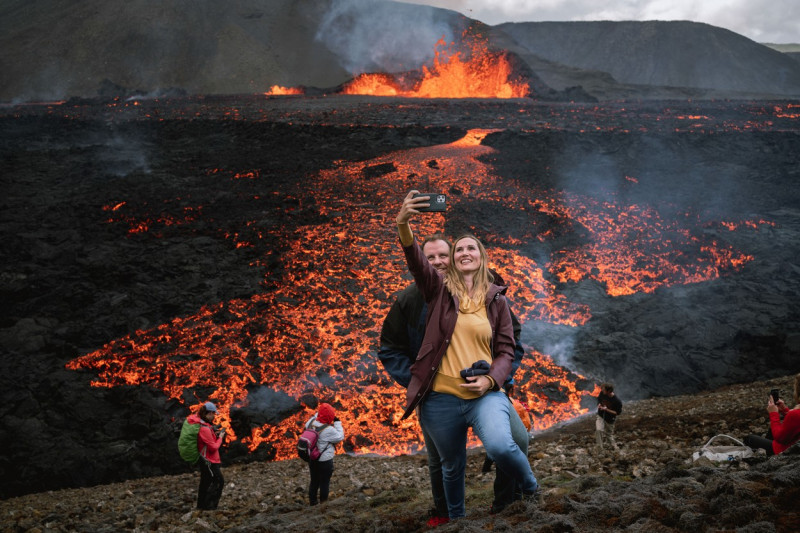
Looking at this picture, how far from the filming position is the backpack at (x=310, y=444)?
5465mm

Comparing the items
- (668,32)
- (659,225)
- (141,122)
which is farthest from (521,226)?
(668,32)

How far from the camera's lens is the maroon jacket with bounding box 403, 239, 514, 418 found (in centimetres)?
292

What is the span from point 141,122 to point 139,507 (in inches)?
1023

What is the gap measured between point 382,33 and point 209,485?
66.1 meters

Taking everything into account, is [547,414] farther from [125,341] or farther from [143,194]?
[143,194]

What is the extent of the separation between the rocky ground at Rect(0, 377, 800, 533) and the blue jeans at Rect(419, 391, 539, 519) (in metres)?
0.32

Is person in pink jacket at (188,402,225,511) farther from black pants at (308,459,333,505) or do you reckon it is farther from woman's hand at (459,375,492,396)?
woman's hand at (459,375,492,396)

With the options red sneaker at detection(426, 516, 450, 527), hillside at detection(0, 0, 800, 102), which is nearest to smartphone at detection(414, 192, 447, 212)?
red sneaker at detection(426, 516, 450, 527)

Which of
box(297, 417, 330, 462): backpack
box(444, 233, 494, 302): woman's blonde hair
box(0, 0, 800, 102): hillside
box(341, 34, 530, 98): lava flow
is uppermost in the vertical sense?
box(0, 0, 800, 102): hillside

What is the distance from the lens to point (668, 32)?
294 feet

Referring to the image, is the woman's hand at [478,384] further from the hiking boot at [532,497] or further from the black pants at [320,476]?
the black pants at [320,476]

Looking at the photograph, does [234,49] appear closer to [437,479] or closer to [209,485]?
[209,485]

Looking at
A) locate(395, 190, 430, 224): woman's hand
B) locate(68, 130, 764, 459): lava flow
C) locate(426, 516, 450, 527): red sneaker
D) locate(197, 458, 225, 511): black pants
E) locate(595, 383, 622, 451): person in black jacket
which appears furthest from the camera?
locate(68, 130, 764, 459): lava flow

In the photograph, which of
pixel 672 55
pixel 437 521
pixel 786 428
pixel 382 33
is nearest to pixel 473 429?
pixel 437 521
